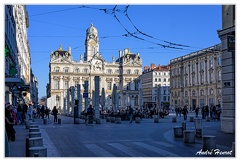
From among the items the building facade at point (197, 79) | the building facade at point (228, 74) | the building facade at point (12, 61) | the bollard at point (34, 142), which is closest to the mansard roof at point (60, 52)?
the building facade at point (197, 79)

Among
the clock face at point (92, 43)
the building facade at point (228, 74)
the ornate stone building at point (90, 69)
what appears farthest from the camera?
the clock face at point (92, 43)

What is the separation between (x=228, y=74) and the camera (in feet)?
60.9

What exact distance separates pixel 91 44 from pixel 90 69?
8.17 meters

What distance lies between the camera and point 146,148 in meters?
12.7

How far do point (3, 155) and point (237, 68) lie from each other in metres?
6.55

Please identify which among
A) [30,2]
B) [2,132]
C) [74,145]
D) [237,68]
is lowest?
[74,145]

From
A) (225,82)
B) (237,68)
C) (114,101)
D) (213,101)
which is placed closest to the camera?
(237,68)

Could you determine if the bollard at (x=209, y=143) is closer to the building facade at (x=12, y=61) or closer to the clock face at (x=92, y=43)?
the building facade at (x=12, y=61)

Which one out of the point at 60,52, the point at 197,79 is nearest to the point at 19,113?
the point at 197,79

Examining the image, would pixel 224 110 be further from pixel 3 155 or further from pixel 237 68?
pixel 3 155

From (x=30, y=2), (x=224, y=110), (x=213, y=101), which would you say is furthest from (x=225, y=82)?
(x=213, y=101)

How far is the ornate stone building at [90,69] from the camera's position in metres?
112

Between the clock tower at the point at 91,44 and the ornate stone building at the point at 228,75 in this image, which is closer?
the ornate stone building at the point at 228,75

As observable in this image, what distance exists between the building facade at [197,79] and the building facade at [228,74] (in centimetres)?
5229
